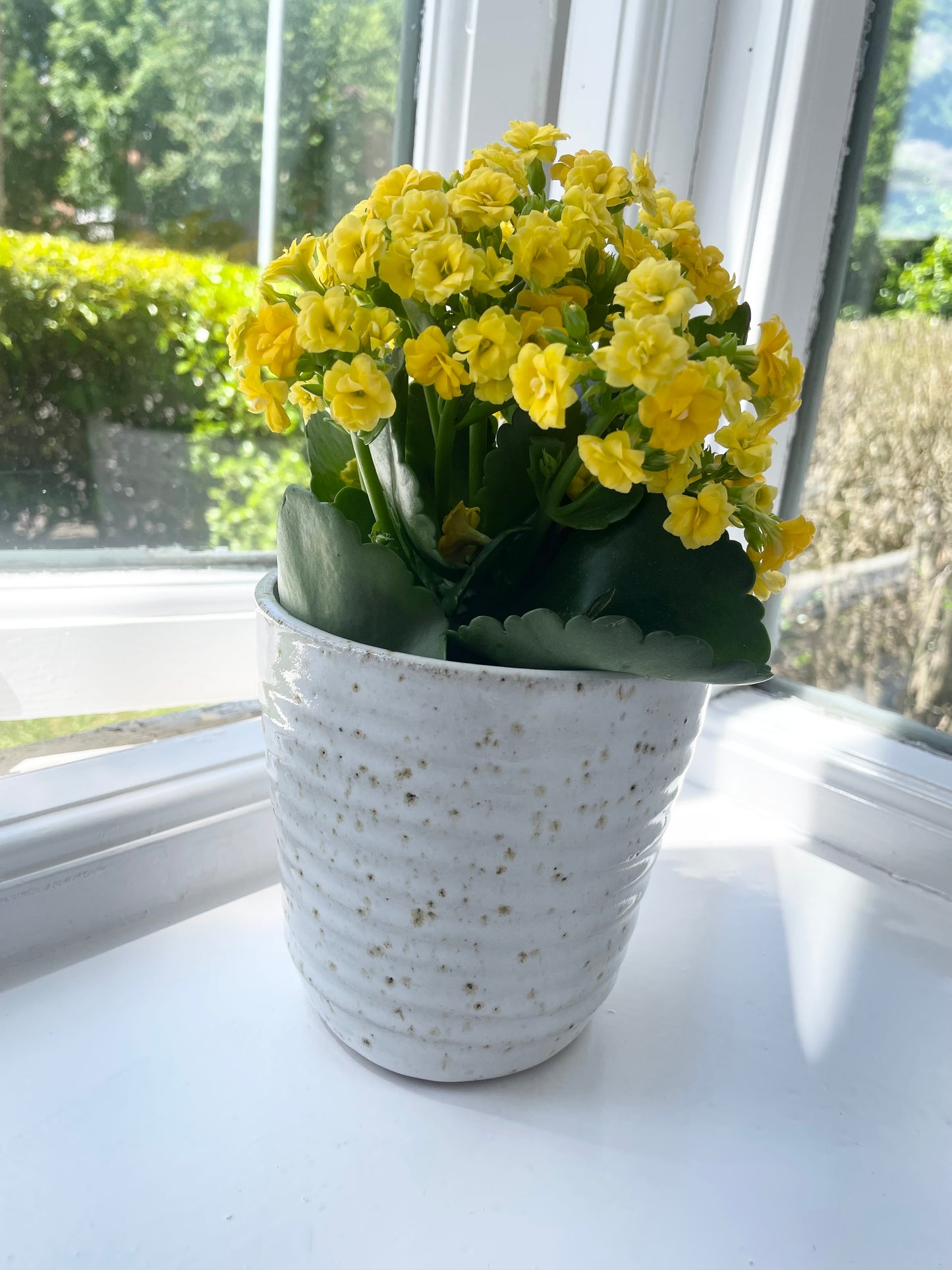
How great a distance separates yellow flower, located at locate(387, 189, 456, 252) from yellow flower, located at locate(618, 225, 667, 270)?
9 centimetres

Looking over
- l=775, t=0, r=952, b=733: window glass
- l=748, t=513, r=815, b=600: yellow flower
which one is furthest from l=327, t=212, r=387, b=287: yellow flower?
l=775, t=0, r=952, b=733: window glass

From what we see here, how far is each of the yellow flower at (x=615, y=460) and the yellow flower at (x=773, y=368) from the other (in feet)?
0.32

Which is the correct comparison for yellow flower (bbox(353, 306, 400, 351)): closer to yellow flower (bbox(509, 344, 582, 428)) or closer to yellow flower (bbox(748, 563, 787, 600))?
yellow flower (bbox(509, 344, 582, 428))

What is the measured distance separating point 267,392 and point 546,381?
0.45 ft

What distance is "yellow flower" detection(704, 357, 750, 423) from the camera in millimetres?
374

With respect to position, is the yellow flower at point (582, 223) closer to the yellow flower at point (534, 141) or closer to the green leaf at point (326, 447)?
the yellow flower at point (534, 141)

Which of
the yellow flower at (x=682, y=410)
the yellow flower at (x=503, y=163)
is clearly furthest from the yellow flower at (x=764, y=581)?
the yellow flower at (x=503, y=163)

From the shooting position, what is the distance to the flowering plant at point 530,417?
1.23ft

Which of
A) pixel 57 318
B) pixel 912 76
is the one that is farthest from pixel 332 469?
pixel 912 76

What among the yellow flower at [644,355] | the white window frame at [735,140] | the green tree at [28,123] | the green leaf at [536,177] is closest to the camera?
the yellow flower at [644,355]

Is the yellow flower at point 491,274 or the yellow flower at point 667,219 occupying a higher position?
the yellow flower at point 667,219

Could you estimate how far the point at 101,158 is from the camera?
66 cm

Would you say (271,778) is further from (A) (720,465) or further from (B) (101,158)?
(B) (101,158)

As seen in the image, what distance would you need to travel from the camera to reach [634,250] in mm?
437
